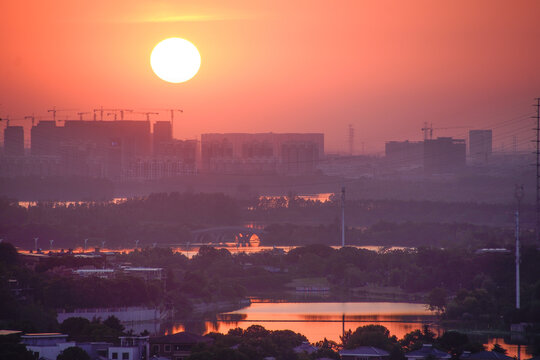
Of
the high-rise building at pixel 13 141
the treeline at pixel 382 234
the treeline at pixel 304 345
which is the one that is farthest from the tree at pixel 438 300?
the high-rise building at pixel 13 141

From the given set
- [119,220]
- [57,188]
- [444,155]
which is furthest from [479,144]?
[119,220]

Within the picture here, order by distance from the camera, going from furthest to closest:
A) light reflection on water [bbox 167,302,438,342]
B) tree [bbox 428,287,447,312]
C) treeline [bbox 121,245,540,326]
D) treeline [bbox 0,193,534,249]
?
treeline [bbox 0,193,534,249] → tree [bbox 428,287,447,312] → treeline [bbox 121,245,540,326] → light reflection on water [bbox 167,302,438,342]

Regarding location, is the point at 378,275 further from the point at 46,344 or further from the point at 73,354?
the point at 73,354

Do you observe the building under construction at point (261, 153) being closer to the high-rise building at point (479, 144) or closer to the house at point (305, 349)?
the high-rise building at point (479, 144)

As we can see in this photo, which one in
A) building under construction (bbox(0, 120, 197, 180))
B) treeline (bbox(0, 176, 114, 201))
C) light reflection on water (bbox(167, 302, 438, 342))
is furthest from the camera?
building under construction (bbox(0, 120, 197, 180))

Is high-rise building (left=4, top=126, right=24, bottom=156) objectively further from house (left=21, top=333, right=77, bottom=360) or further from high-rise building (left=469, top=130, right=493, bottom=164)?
house (left=21, top=333, right=77, bottom=360)

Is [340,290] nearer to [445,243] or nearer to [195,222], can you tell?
[445,243]

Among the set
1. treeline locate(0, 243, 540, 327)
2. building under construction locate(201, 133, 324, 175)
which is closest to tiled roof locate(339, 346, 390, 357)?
treeline locate(0, 243, 540, 327)
